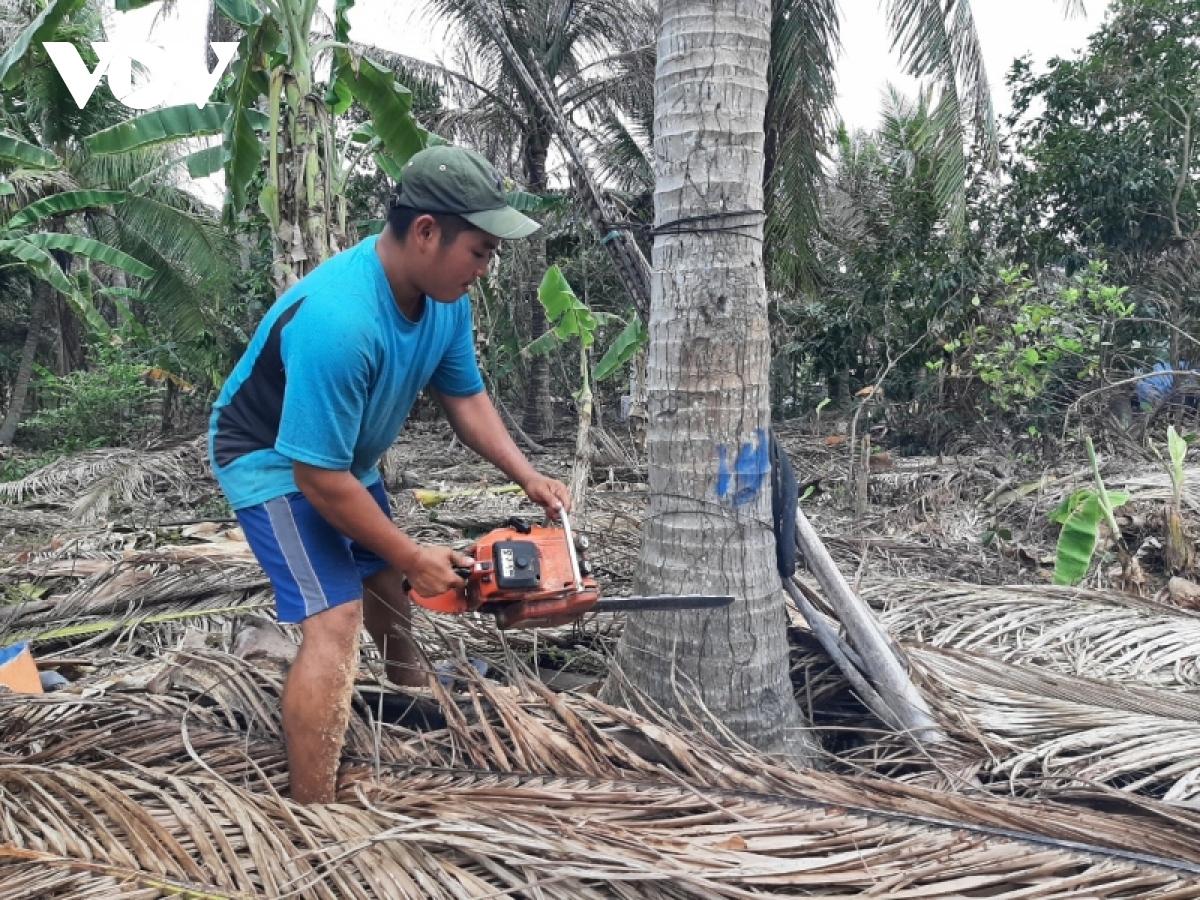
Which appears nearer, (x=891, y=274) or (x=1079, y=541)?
(x=1079, y=541)

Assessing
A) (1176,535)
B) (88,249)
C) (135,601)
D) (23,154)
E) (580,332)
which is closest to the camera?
(135,601)

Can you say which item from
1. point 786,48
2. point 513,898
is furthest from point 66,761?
point 786,48

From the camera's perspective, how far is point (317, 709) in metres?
2.25

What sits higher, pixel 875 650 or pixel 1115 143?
pixel 1115 143

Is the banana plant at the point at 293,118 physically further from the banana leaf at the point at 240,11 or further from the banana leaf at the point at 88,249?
the banana leaf at the point at 88,249

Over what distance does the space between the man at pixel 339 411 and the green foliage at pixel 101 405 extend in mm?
10919

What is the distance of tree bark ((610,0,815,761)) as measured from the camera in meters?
2.49

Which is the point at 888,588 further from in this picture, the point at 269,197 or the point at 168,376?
the point at 168,376

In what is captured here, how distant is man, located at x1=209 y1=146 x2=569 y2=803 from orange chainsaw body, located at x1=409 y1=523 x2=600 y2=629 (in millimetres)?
71

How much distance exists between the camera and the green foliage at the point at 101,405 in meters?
11.9

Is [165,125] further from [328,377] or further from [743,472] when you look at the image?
[743,472]

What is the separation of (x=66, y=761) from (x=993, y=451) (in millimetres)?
7863

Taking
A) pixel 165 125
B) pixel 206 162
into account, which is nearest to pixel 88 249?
pixel 206 162

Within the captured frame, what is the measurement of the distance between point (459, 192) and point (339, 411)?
23.1 inches
